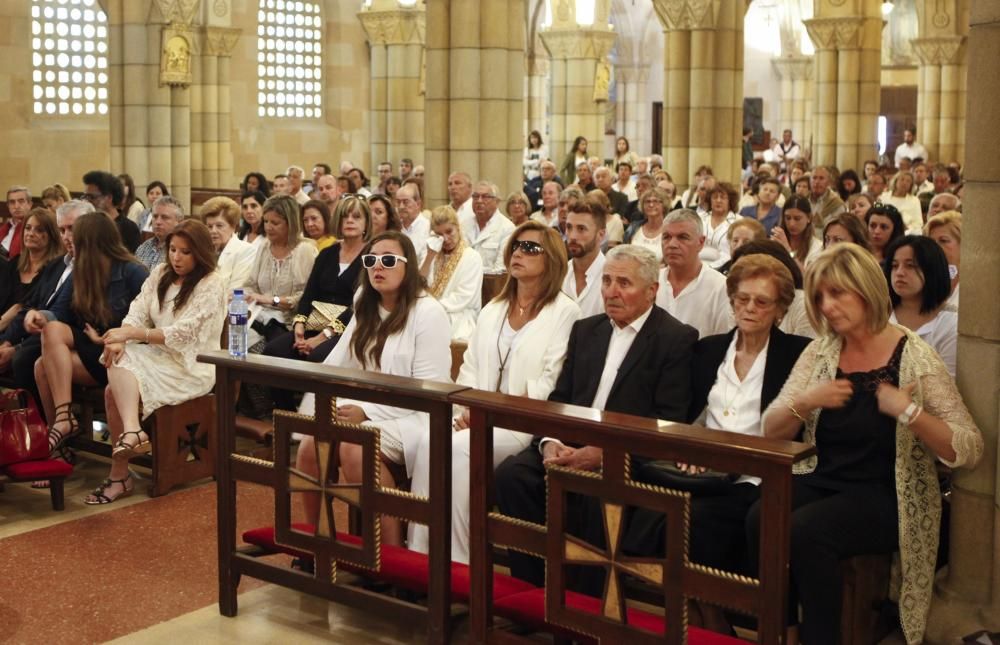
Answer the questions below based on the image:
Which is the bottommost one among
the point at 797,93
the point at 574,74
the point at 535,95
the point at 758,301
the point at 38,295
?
the point at 38,295

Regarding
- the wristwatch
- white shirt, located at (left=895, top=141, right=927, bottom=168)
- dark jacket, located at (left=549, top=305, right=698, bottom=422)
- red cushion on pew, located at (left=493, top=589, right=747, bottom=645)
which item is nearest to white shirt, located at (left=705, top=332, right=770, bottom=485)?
dark jacket, located at (left=549, top=305, right=698, bottom=422)

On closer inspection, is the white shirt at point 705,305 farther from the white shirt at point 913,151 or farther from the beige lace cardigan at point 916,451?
the white shirt at point 913,151

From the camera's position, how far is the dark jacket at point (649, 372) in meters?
5.25

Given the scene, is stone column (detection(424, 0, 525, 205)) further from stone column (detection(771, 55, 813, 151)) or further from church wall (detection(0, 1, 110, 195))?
stone column (detection(771, 55, 813, 151))

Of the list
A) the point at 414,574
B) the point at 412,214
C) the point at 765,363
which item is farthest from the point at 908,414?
the point at 412,214

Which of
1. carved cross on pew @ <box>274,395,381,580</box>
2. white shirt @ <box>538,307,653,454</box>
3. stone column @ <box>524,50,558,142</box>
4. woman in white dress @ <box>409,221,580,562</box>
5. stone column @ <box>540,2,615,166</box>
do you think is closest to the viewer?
carved cross on pew @ <box>274,395,381,580</box>

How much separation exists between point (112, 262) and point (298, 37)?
63.6 ft

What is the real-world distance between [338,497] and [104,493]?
2620 millimetres

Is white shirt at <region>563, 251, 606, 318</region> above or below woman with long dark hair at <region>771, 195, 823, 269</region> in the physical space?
below

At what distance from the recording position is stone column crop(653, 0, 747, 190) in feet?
56.5

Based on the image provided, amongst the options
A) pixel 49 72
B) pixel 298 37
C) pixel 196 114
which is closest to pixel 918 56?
pixel 298 37

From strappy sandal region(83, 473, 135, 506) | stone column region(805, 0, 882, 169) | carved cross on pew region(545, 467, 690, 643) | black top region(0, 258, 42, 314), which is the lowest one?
strappy sandal region(83, 473, 135, 506)

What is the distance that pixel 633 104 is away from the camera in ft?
120

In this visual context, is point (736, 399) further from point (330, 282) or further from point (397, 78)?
point (397, 78)
